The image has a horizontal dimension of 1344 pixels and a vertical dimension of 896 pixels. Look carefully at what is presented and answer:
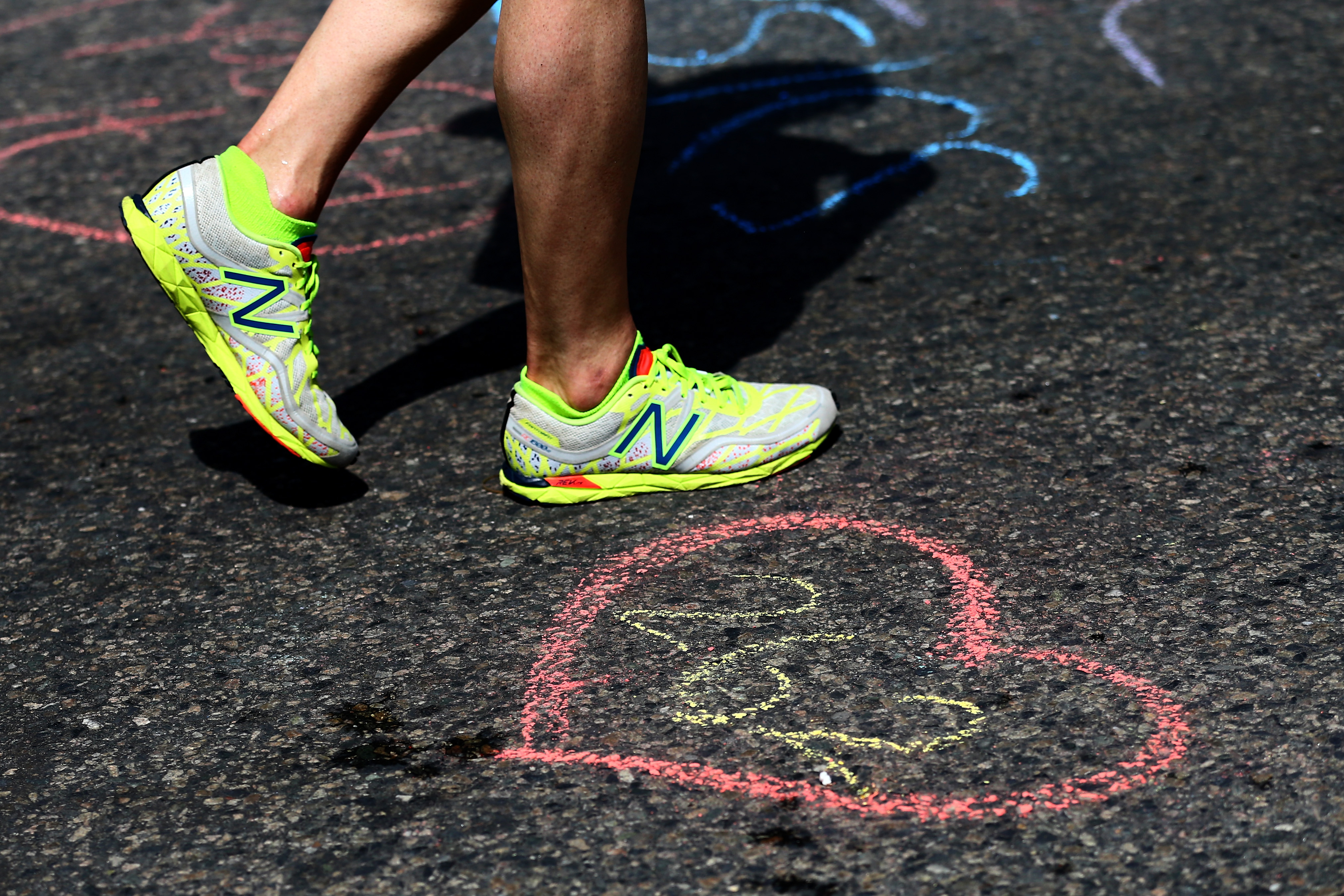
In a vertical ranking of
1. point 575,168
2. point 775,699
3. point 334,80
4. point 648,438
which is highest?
point 334,80

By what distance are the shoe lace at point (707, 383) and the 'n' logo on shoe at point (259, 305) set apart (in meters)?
0.64

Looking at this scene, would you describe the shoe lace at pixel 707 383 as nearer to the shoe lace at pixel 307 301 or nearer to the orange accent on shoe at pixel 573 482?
the orange accent on shoe at pixel 573 482

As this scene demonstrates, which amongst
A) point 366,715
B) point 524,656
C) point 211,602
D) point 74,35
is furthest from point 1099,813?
point 74,35

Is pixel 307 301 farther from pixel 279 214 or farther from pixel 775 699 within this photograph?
pixel 775 699

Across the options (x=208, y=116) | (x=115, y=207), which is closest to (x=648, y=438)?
(x=115, y=207)

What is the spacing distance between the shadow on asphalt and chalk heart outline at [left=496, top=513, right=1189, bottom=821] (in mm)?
590

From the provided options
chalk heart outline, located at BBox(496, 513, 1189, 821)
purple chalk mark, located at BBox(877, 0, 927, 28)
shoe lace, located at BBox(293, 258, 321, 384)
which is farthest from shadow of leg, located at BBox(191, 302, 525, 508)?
purple chalk mark, located at BBox(877, 0, 927, 28)

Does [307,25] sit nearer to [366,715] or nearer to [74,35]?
[74,35]

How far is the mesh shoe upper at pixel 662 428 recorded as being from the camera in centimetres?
232

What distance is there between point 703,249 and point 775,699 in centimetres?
164

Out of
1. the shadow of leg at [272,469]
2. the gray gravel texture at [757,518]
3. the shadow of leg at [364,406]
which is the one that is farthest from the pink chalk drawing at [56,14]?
the shadow of leg at [272,469]

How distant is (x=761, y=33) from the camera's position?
4.48 metres

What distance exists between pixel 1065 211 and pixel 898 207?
0.40m

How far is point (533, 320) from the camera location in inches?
89.1
